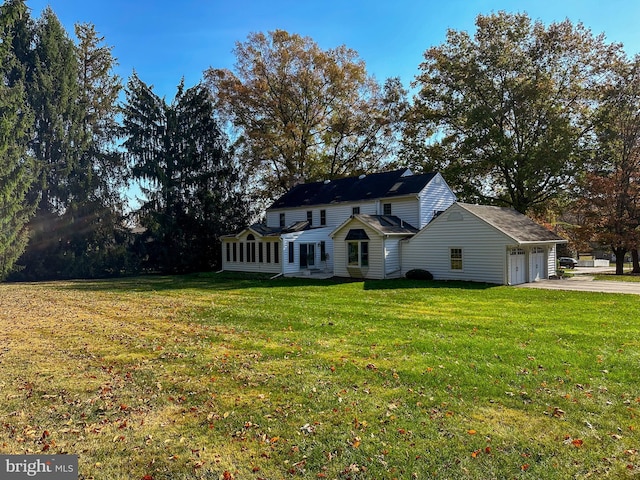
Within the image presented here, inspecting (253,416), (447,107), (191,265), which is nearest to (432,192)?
(447,107)

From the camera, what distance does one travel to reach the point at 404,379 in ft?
20.4

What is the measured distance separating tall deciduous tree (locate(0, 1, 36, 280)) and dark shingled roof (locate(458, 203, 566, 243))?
26392 mm

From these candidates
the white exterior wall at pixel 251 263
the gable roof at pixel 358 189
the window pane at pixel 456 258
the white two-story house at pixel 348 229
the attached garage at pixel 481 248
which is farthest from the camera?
the gable roof at pixel 358 189

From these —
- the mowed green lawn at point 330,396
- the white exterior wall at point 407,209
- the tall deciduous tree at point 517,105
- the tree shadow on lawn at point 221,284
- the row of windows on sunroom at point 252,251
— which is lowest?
the mowed green lawn at point 330,396

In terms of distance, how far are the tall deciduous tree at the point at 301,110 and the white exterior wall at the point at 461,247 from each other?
17.6 m

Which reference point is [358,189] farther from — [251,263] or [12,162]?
[12,162]

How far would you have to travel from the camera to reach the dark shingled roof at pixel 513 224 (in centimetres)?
2050

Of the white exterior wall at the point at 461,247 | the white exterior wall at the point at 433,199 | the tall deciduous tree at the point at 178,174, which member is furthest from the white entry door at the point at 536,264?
the tall deciduous tree at the point at 178,174

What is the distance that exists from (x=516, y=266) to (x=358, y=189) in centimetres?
1259

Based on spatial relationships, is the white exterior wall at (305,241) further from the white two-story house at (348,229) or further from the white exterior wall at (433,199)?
the white exterior wall at (433,199)

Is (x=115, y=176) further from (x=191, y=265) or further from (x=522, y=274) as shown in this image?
(x=522, y=274)

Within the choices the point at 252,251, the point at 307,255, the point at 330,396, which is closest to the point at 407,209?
the point at 307,255

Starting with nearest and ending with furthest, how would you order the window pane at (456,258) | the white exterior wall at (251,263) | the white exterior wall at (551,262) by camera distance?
1. the window pane at (456,258)
2. the white exterior wall at (551,262)
3. the white exterior wall at (251,263)
